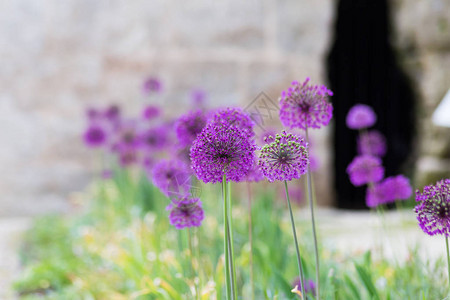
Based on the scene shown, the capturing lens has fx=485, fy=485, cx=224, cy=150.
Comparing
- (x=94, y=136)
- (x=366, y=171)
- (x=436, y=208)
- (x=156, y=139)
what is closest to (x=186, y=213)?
(x=436, y=208)

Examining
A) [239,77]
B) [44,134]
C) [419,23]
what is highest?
[419,23]

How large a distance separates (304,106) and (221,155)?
28cm

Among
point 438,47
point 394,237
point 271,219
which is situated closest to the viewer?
point 271,219

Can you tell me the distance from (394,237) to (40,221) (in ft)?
8.23

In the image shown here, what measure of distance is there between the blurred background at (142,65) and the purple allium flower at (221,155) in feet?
10.4

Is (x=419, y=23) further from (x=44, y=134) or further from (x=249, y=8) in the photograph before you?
(x=44, y=134)

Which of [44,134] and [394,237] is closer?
[394,237]

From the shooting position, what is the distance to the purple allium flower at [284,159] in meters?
0.87

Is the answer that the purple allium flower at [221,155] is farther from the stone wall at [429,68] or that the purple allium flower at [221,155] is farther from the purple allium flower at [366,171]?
the stone wall at [429,68]

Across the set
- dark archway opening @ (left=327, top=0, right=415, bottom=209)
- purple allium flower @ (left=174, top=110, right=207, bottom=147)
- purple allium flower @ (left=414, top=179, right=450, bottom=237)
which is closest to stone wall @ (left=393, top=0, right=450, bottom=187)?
dark archway opening @ (left=327, top=0, right=415, bottom=209)

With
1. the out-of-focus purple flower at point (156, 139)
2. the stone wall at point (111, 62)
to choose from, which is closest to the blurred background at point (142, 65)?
the stone wall at point (111, 62)

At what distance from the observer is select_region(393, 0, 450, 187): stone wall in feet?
12.9

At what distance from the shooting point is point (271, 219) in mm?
2342

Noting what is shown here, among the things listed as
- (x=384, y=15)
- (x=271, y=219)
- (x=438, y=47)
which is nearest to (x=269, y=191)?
(x=271, y=219)
